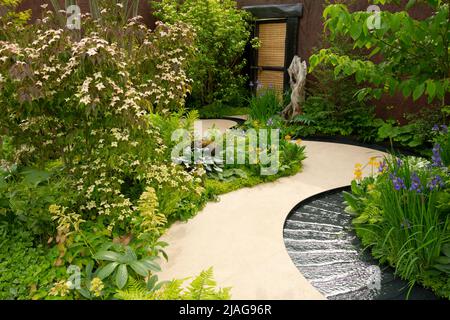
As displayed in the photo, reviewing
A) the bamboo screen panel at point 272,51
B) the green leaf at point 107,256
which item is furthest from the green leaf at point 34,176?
the bamboo screen panel at point 272,51

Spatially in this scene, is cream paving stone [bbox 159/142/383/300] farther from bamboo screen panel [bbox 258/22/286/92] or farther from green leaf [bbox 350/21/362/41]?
bamboo screen panel [bbox 258/22/286/92]

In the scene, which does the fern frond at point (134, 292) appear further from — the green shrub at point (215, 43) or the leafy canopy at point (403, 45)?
the green shrub at point (215, 43)

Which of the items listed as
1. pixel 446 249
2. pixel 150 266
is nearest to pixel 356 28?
pixel 446 249

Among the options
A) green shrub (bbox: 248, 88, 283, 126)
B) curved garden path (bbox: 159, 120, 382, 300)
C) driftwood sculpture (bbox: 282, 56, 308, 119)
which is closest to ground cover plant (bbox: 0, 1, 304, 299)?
curved garden path (bbox: 159, 120, 382, 300)

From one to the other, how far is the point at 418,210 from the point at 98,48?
2339 millimetres

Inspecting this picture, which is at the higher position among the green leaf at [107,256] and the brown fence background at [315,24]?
the brown fence background at [315,24]

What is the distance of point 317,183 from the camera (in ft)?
13.3

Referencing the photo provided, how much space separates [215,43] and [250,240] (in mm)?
5391

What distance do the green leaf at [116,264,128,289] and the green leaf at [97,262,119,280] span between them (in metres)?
0.04

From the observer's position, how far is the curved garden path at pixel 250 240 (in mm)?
2340

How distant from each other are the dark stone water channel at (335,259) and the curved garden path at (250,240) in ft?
0.32

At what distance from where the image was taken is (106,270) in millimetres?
2193
